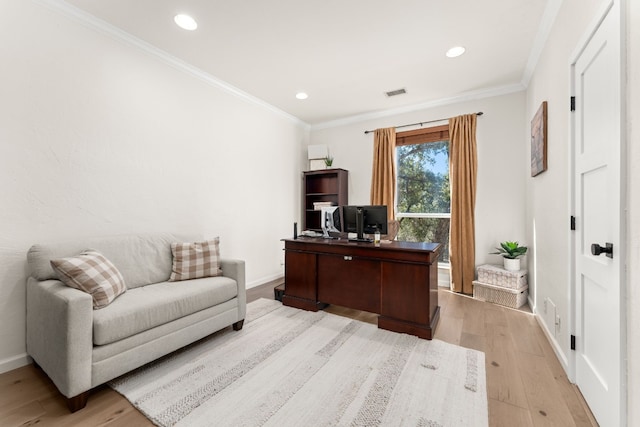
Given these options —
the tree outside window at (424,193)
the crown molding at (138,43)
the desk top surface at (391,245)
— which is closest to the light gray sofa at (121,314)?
the desk top surface at (391,245)

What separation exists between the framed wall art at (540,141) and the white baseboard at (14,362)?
4637 millimetres

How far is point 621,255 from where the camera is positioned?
4.08ft

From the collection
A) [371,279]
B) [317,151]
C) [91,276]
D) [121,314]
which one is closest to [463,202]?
[371,279]

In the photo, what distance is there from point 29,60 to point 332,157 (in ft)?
13.1

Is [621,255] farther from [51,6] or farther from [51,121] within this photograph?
[51,6]

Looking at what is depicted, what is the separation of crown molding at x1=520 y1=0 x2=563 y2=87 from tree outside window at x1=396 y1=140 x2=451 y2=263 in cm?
132

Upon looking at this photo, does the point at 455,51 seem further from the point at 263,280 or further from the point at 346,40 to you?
the point at 263,280

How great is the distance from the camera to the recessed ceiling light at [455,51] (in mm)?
2885

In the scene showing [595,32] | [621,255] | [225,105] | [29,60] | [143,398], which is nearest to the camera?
[621,255]

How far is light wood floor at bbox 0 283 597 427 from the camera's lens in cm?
153

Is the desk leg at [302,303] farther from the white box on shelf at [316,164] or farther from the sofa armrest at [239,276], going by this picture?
the white box on shelf at [316,164]

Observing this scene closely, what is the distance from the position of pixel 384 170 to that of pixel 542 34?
2463 mm

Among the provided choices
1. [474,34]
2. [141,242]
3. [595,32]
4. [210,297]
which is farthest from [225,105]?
[595,32]

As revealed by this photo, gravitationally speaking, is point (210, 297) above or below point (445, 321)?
above
